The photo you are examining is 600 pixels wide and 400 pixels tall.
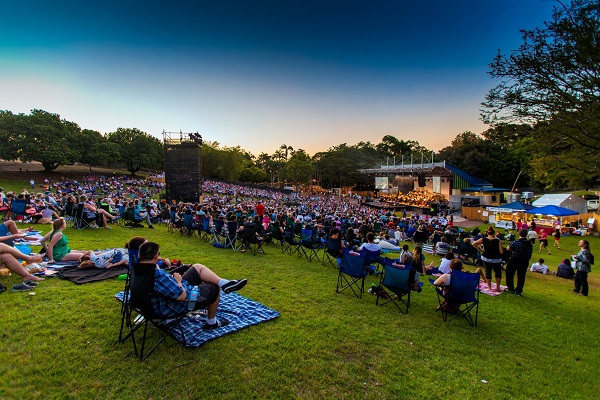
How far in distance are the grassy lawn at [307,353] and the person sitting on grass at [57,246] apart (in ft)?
2.95

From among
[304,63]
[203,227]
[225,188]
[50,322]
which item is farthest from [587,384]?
[225,188]

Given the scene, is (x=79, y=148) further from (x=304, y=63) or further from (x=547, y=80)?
(x=547, y=80)

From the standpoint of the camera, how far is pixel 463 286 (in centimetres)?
457

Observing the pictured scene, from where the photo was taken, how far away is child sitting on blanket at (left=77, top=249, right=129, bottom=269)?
540 centimetres

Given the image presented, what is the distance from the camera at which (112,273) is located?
206 inches

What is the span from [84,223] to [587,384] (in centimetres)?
1185

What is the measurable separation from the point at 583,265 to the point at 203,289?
816 cm

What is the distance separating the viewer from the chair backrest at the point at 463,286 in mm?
4527

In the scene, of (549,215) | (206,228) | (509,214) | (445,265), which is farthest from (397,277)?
(509,214)

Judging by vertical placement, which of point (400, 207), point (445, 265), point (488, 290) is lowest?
point (400, 207)

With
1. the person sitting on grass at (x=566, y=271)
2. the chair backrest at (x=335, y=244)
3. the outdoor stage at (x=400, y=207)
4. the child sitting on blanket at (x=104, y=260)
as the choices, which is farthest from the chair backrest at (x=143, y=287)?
the outdoor stage at (x=400, y=207)

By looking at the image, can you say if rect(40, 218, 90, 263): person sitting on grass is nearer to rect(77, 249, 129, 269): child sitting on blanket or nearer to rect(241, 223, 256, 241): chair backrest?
rect(77, 249, 129, 269): child sitting on blanket

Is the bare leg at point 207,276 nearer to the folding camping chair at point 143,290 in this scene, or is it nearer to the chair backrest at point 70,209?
the folding camping chair at point 143,290

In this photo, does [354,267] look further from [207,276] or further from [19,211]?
[19,211]
